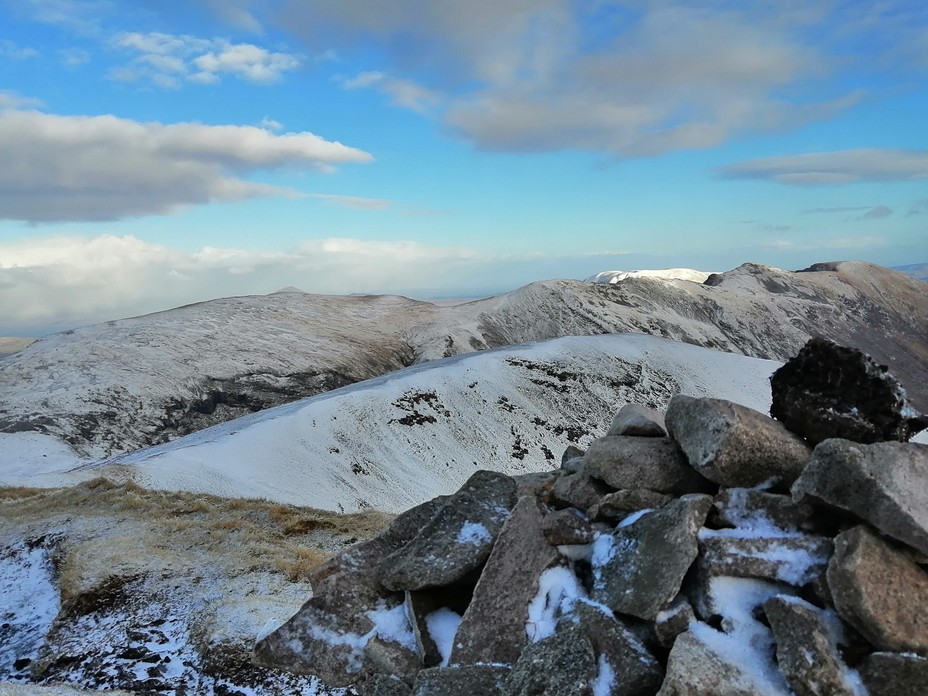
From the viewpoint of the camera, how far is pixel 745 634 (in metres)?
6.54

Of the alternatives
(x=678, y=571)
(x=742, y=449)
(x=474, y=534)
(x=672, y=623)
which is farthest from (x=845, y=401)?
(x=474, y=534)

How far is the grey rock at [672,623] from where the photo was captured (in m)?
6.70

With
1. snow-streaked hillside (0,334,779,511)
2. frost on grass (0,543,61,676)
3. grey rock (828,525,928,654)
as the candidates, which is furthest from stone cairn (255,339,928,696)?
snow-streaked hillside (0,334,779,511)

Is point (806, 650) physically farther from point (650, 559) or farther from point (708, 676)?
point (650, 559)

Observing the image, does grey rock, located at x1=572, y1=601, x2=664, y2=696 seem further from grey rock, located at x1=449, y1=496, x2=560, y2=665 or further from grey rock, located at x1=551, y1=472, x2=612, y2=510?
grey rock, located at x1=551, y1=472, x2=612, y2=510

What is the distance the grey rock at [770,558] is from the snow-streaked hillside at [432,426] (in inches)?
975

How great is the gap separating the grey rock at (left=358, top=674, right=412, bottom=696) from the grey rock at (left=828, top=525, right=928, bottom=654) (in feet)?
15.7

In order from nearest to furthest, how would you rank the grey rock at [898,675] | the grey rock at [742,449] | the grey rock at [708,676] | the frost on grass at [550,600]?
the grey rock at [898,675] → the grey rock at [708,676] → the frost on grass at [550,600] → the grey rock at [742,449]

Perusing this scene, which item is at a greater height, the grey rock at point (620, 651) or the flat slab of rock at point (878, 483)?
the flat slab of rock at point (878, 483)

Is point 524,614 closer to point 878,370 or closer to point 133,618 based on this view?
point 878,370

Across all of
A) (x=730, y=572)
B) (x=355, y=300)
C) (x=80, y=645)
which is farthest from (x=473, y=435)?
(x=355, y=300)

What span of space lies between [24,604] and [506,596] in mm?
10708

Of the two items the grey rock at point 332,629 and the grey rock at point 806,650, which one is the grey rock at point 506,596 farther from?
the grey rock at point 806,650

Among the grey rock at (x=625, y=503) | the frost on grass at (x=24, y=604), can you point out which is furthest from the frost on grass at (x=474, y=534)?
the frost on grass at (x=24, y=604)
